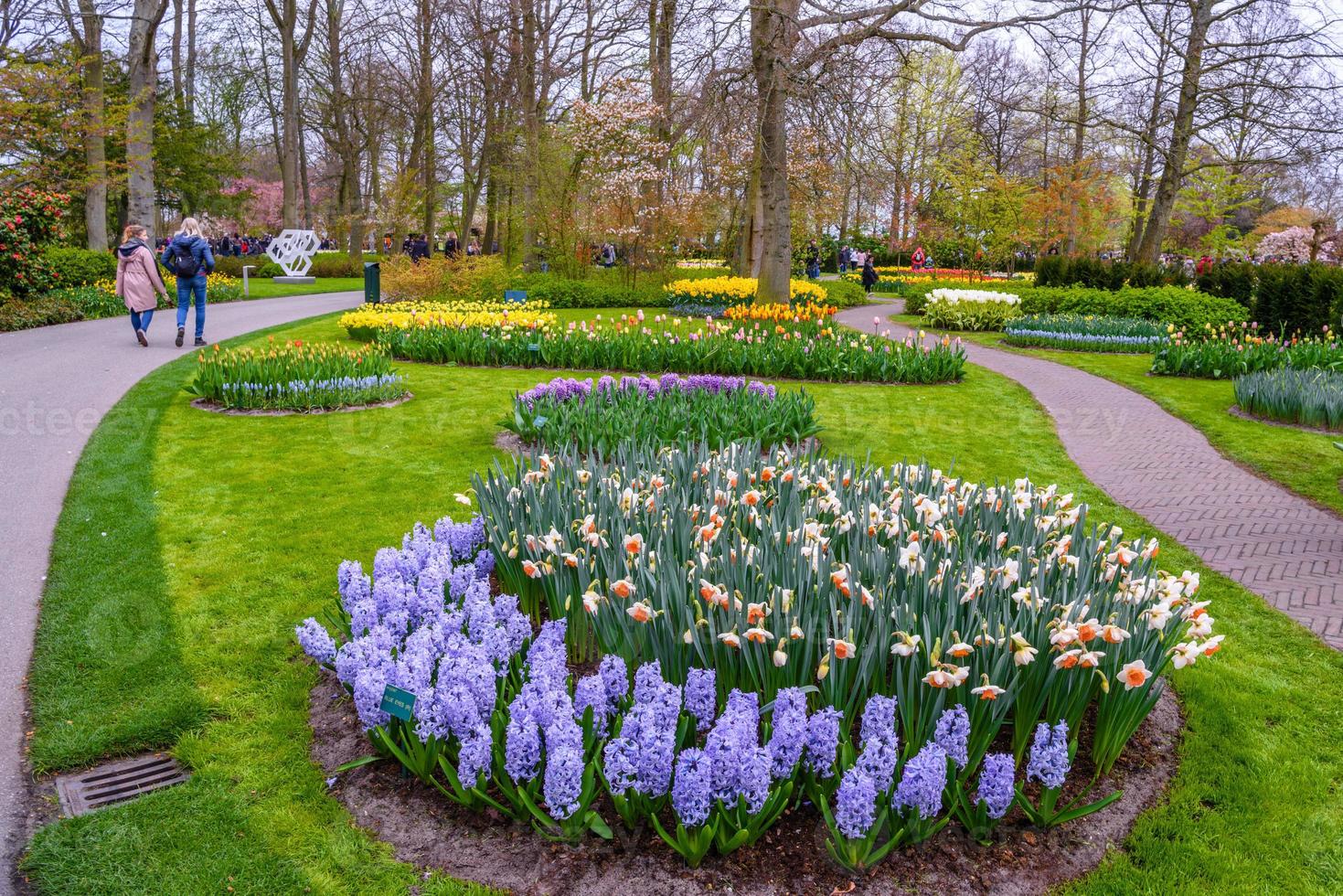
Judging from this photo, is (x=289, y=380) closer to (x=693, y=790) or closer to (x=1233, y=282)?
(x=693, y=790)

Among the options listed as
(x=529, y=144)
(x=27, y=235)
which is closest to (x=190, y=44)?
(x=529, y=144)

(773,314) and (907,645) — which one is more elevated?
(773,314)

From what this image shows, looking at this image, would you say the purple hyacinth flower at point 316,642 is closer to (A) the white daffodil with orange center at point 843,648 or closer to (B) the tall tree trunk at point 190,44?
(A) the white daffodil with orange center at point 843,648

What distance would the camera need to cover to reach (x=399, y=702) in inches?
106

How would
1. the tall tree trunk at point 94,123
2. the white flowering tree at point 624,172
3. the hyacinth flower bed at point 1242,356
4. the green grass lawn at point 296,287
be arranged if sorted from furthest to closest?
1. the green grass lawn at point 296,287
2. the white flowering tree at point 624,172
3. the tall tree trunk at point 94,123
4. the hyacinth flower bed at point 1242,356

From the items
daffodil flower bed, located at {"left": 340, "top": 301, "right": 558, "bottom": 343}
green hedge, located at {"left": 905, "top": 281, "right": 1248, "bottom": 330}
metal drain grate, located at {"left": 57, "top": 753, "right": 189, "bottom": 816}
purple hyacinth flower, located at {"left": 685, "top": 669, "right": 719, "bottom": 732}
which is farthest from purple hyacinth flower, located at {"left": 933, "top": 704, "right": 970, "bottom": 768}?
green hedge, located at {"left": 905, "top": 281, "right": 1248, "bottom": 330}

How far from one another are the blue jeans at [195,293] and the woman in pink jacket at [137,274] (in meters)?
0.37

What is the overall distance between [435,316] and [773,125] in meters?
6.14

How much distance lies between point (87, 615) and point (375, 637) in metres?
1.90

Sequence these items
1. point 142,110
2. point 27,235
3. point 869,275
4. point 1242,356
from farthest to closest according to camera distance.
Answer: point 869,275 → point 142,110 → point 27,235 → point 1242,356

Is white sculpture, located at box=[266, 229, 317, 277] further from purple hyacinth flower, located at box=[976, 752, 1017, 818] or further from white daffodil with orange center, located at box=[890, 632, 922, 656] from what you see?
purple hyacinth flower, located at box=[976, 752, 1017, 818]

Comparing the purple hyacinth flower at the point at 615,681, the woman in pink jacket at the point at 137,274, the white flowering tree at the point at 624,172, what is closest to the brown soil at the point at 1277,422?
the purple hyacinth flower at the point at 615,681

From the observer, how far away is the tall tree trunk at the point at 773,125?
13641 mm

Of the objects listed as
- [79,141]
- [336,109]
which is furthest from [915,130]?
[79,141]
